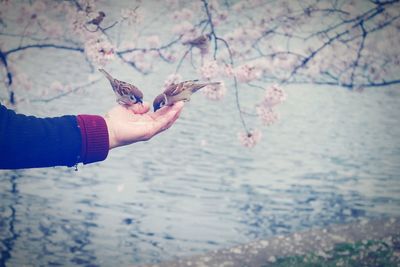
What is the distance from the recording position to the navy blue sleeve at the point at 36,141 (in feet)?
4.77

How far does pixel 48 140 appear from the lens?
1.57 metres

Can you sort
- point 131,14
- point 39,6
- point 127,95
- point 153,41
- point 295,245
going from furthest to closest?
point 153,41 → point 39,6 → point 131,14 → point 295,245 → point 127,95

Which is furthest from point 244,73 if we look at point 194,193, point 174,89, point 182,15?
point 174,89

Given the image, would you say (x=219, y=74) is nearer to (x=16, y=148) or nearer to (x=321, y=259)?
(x=321, y=259)

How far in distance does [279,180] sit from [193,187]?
2016mm

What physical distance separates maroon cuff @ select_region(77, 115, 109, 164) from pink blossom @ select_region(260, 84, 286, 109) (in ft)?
12.4

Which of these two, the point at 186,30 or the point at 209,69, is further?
the point at 186,30

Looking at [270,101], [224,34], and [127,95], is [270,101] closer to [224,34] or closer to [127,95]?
[224,34]

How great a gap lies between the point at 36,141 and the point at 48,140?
0.18 ft

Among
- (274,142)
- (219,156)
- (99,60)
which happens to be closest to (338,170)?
(274,142)

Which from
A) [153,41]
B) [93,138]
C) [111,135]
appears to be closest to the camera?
[93,138]

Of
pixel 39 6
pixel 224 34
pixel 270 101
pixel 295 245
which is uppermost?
pixel 39 6

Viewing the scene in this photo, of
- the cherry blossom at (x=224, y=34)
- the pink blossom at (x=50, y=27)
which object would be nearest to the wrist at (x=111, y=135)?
the cherry blossom at (x=224, y=34)

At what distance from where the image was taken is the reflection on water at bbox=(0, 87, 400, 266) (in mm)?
4652
